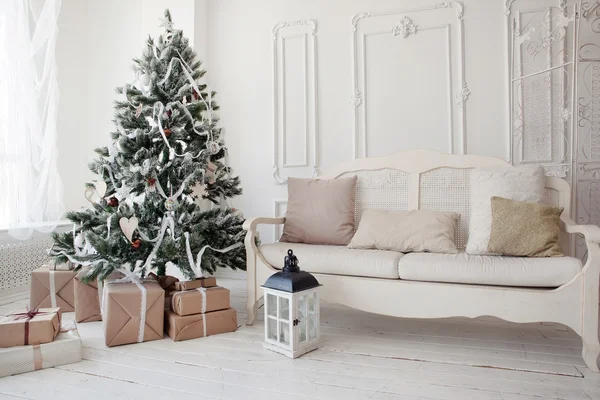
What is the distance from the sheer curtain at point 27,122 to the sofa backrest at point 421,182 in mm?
2198

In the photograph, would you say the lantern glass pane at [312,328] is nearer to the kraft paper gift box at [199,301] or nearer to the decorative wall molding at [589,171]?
the kraft paper gift box at [199,301]

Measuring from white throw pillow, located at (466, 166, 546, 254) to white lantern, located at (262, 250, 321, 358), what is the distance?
92 centimetres

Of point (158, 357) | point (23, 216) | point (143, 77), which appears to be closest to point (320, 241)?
point (158, 357)

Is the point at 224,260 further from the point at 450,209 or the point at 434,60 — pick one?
the point at 434,60

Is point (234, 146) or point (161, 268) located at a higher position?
point (234, 146)

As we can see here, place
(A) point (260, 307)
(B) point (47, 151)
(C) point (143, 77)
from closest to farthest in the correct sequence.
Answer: (C) point (143, 77), (A) point (260, 307), (B) point (47, 151)

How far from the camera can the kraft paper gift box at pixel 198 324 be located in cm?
224

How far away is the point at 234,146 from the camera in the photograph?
3.91 m

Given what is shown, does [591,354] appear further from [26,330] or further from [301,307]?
[26,330]

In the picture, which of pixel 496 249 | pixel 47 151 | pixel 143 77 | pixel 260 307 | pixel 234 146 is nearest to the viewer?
pixel 496 249

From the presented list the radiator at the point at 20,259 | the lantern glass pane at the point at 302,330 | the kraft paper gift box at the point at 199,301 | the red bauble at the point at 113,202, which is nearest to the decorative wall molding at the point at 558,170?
the lantern glass pane at the point at 302,330

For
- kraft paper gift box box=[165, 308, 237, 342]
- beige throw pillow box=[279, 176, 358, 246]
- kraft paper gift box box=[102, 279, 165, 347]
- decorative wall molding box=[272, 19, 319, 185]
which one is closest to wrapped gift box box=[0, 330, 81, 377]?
kraft paper gift box box=[102, 279, 165, 347]

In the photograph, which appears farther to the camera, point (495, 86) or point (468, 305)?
point (495, 86)

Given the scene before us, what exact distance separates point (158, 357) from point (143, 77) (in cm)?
167
